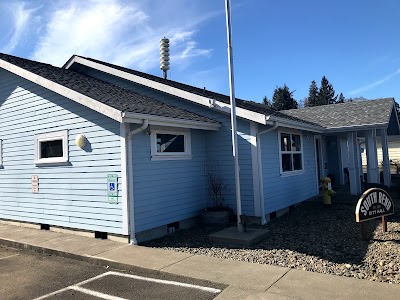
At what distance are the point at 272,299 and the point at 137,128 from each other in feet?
14.9

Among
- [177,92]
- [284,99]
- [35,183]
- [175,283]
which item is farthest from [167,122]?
[284,99]

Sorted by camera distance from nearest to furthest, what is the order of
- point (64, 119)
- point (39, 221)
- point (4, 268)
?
point (4, 268), point (64, 119), point (39, 221)

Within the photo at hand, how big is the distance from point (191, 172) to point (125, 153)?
2385mm

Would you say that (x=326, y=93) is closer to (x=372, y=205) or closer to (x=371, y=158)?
(x=371, y=158)

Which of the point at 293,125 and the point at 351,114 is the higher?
the point at 351,114

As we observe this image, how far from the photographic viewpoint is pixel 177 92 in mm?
10109

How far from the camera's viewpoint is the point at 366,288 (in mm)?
4637

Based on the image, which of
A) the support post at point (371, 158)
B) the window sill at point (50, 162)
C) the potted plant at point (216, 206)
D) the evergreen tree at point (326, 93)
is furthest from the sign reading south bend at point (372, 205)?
the evergreen tree at point (326, 93)

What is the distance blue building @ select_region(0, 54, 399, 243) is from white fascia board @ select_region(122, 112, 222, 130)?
0.02 meters

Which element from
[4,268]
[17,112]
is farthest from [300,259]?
[17,112]

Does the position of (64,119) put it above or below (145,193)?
above

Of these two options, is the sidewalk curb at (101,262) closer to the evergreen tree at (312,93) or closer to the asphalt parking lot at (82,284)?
the asphalt parking lot at (82,284)

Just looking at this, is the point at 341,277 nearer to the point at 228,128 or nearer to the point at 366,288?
the point at 366,288

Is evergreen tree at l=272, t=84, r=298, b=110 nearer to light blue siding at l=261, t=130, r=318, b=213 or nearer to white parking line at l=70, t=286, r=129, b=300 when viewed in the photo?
light blue siding at l=261, t=130, r=318, b=213
